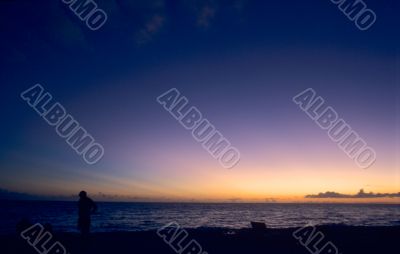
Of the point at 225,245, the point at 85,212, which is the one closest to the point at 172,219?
the point at 225,245

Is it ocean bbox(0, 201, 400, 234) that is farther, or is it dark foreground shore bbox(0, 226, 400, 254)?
ocean bbox(0, 201, 400, 234)

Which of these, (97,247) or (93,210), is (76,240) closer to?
(97,247)

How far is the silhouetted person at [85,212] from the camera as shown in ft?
47.2

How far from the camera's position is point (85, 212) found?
1452 centimetres

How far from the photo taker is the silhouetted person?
14.4m

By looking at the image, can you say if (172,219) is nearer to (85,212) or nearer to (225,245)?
(225,245)

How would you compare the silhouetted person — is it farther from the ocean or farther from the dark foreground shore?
the ocean

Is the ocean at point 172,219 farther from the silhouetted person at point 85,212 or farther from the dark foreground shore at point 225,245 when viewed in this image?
the silhouetted person at point 85,212

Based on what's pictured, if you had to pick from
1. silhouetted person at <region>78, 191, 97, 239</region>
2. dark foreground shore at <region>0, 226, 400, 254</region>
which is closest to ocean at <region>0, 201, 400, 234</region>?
dark foreground shore at <region>0, 226, 400, 254</region>

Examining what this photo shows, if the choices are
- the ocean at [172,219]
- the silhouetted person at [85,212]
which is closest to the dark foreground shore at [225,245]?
the silhouetted person at [85,212]

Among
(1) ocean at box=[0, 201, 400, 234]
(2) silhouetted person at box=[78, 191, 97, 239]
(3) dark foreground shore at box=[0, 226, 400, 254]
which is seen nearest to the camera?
(2) silhouetted person at box=[78, 191, 97, 239]

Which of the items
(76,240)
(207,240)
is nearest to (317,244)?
(207,240)

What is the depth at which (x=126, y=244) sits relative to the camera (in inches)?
664

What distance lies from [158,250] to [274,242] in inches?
269
